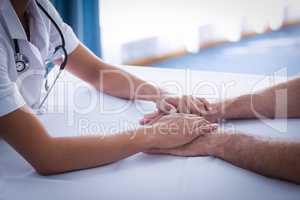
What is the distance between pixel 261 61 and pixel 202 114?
44.8 inches

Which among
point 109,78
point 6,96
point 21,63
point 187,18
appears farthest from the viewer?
point 187,18

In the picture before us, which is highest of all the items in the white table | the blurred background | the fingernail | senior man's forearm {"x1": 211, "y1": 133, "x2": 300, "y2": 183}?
the blurred background

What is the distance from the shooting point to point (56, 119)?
4.19ft

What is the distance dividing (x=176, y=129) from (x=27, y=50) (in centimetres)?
50

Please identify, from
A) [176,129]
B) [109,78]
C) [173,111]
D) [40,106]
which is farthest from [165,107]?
[40,106]

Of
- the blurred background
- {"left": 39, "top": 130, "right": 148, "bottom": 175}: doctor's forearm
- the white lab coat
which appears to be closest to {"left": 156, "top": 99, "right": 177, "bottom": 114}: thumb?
{"left": 39, "top": 130, "right": 148, "bottom": 175}: doctor's forearm

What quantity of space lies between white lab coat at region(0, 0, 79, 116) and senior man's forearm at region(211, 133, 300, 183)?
57 centimetres

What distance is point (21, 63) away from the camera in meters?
1.04

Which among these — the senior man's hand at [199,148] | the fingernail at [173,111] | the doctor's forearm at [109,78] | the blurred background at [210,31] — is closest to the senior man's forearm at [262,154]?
the senior man's hand at [199,148]

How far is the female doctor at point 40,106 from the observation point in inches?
36.3

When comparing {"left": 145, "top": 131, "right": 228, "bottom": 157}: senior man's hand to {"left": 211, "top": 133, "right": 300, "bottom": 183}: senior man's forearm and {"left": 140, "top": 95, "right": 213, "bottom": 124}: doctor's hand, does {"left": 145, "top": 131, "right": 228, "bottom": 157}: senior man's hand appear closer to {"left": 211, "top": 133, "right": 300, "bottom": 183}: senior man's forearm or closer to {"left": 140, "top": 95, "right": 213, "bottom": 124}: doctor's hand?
{"left": 211, "top": 133, "right": 300, "bottom": 183}: senior man's forearm

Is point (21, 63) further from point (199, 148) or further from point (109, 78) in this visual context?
point (199, 148)

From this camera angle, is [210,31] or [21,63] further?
[210,31]

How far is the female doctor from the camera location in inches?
36.3
